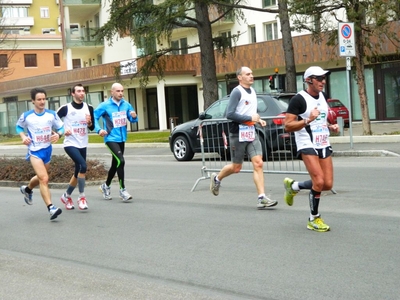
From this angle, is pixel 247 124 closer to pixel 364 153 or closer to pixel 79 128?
pixel 79 128

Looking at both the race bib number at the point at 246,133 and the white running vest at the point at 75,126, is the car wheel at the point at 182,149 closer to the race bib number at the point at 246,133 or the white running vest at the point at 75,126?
the white running vest at the point at 75,126

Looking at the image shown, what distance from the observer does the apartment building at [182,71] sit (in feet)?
117

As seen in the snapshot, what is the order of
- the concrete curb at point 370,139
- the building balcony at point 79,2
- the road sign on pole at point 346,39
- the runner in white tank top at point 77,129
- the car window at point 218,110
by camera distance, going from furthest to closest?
the building balcony at point 79,2 → the concrete curb at point 370,139 → the car window at point 218,110 → the road sign on pole at point 346,39 → the runner in white tank top at point 77,129

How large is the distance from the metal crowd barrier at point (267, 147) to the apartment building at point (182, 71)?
15.9 m

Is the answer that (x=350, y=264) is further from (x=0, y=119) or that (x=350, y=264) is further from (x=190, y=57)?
(x=0, y=119)

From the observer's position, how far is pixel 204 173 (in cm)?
1363

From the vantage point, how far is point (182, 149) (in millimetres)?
21094

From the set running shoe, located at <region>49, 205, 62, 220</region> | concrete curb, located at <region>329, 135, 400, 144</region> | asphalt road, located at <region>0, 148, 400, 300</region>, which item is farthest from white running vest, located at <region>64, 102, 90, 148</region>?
concrete curb, located at <region>329, 135, 400, 144</region>

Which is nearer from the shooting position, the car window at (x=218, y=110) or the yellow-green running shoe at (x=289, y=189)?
the yellow-green running shoe at (x=289, y=189)

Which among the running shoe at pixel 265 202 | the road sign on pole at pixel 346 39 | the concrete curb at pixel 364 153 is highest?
the road sign on pole at pixel 346 39

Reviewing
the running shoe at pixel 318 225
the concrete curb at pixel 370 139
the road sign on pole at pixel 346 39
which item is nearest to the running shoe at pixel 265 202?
the running shoe at pixel 318 225

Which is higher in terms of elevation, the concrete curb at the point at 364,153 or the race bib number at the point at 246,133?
the race bib number at the point at 246,133

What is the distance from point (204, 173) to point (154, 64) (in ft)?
54.9

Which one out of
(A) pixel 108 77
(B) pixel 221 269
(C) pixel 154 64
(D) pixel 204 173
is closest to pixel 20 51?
(A) pixel 108 77
